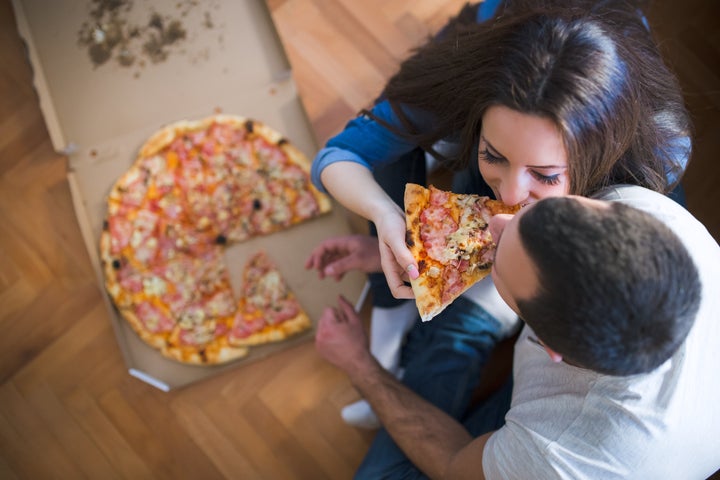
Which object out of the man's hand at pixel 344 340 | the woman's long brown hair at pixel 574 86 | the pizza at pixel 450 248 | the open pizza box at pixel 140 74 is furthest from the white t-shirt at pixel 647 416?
the open pizza box at pixel 140 74

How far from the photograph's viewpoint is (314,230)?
5.39ft

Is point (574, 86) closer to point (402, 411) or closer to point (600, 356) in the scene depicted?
point (600, 356)

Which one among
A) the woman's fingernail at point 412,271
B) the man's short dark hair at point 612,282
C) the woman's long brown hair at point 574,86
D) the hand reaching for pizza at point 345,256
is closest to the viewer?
the man's short dark hair at point 612,282

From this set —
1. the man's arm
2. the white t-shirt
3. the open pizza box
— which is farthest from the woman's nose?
the open pizza box

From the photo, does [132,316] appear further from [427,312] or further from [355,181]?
[427,312]

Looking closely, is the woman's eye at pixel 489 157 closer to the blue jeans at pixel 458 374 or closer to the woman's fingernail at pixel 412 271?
the woman's fingernail at pixel 412 271

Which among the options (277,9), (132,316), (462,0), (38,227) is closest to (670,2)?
(462,0)

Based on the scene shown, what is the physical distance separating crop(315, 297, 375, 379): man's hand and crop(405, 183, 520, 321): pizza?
52 cm

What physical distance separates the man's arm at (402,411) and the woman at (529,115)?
1.31 ft

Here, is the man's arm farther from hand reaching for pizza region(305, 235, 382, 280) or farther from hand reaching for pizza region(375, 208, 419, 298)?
hand reaching for pizza region(375, 208, 419, 298)

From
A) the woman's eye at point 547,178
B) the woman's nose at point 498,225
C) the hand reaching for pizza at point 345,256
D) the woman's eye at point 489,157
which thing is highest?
the woman's eye at point 489,157

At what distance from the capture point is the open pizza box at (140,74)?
169 cm

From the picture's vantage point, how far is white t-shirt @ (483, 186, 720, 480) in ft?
2.73

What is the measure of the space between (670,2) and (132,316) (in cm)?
195
